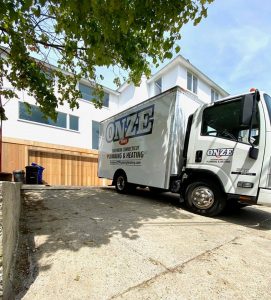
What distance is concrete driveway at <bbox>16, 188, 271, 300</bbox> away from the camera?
2.13m

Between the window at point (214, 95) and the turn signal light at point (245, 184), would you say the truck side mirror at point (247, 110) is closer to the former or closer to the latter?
the turn signal light at point (245, 184)

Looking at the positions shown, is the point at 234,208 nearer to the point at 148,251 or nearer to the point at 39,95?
the point at 148,251

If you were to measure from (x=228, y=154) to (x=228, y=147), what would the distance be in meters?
0.16

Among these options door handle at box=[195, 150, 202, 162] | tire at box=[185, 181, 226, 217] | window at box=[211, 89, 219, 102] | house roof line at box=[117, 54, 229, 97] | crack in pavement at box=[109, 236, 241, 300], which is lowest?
crack in pavement at box=[109, 236, 241, 300]

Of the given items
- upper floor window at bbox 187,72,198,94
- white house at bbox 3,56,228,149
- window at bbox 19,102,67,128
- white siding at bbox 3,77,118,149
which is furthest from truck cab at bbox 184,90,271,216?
upper floor window at bbox 187,72,198,94

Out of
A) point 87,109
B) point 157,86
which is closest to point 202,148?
point 87,109

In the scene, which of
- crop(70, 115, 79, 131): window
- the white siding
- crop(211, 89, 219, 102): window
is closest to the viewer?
the white siding

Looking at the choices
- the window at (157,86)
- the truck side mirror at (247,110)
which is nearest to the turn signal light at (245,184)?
the truck side mirror at (247,110)

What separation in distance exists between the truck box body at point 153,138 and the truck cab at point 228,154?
349 mm

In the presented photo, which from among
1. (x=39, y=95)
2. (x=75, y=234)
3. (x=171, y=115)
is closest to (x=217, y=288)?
(x=75, y=234)

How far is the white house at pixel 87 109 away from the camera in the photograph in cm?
1334

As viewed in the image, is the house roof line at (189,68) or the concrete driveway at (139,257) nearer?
the concrete driveway at (139,257)

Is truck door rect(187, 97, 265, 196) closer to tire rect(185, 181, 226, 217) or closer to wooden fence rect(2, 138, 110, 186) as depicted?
tire rect(185, 181, 226, 217)

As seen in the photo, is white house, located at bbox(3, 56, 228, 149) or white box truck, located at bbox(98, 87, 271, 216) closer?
white box truck, located at bbox(98, 87, 271, 216)
